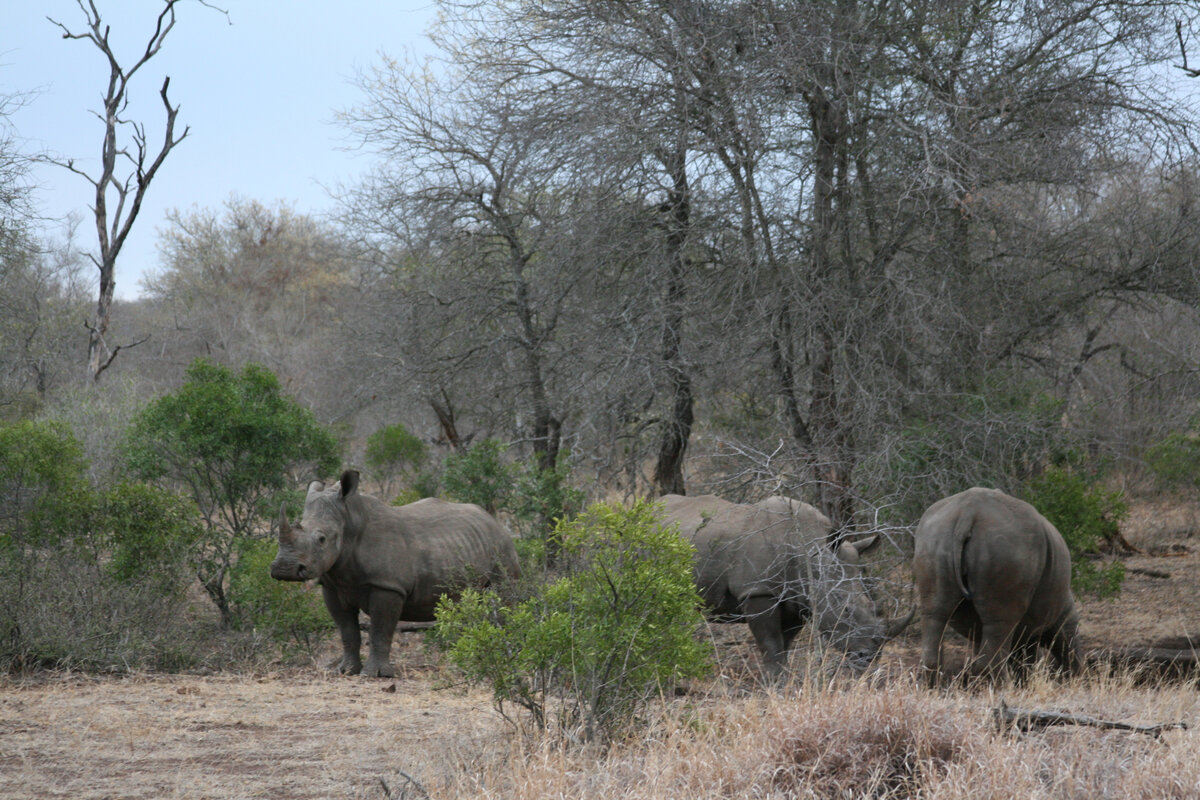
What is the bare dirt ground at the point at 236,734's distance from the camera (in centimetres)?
582

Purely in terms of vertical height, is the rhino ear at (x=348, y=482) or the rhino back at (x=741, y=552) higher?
the rhino ear at (x=348, y=482)

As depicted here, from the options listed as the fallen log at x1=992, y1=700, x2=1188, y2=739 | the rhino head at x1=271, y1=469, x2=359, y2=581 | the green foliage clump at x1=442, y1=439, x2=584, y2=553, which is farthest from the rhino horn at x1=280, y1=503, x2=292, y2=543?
the fallen log at x1=992, y1=700, x2=1188, y2=739

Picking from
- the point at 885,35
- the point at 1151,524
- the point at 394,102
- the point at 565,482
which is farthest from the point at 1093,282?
the point at 394,102

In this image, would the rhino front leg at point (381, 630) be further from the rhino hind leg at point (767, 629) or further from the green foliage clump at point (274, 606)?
the rhino hind leg at point (767, 629)

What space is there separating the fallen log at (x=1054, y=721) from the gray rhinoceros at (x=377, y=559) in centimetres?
451

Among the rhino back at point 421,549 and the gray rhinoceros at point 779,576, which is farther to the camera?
the rhino back at point 421,549

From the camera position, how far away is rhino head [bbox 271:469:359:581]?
A: 8.95m

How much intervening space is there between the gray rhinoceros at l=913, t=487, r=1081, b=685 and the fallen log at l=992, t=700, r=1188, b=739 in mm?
2214

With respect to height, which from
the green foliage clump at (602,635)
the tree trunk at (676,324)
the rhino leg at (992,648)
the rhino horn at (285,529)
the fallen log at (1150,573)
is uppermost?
the tree trunk at (676,324)

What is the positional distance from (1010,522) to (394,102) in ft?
38.2

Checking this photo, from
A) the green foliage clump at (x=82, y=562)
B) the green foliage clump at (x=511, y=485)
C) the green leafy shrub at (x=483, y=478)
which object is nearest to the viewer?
the green foliage clump at (x=82, y=562)

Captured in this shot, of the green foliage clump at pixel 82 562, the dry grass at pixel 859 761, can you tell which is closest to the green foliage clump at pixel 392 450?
the green foliage clump at pixel 82 562

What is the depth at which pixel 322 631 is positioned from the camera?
37.3 ft

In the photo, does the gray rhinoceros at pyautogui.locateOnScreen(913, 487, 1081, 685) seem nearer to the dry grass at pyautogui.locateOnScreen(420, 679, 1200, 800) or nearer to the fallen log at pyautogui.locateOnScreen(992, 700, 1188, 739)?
the fallen log at pyautogui.locateOnScreen(992, 700, 1188, 739)
